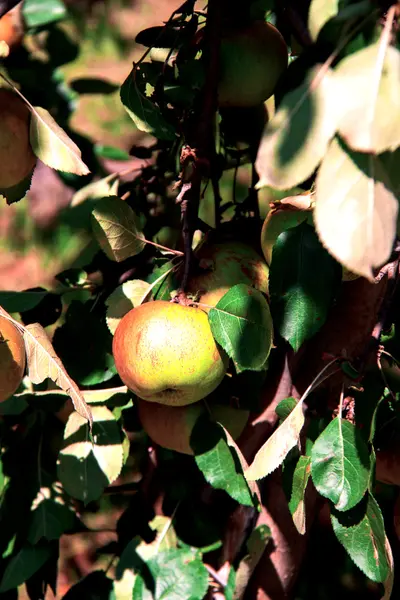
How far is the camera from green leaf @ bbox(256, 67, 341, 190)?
536 millimetres

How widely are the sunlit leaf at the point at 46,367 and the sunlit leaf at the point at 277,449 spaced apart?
0.18 metres

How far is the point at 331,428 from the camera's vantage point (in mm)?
833

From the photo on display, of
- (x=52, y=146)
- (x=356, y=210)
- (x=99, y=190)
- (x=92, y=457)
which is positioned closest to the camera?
(x=356, y=210)

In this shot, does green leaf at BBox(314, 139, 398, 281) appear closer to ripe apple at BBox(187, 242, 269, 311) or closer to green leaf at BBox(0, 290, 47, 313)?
ripe apple at BBox(187, 242, 269, 311)

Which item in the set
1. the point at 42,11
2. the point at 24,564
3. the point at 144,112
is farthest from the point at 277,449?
the point at 42,11

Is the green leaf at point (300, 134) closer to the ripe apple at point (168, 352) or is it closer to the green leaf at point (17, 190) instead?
the ripe apple at point (168, 352)

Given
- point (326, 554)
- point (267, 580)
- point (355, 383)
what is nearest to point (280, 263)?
point (355, 383)

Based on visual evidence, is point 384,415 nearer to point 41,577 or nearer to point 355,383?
point 355,383

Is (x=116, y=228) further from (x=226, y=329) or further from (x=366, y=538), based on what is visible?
(x=366, y=538)

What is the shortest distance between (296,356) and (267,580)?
1.10ft

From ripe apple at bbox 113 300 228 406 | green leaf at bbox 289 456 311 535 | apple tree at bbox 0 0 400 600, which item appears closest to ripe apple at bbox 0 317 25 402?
apple tree at bbox 0 0 400 600

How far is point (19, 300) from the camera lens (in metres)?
1.09

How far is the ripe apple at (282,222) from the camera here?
2.72 ft

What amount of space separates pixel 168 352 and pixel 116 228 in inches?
7.2
